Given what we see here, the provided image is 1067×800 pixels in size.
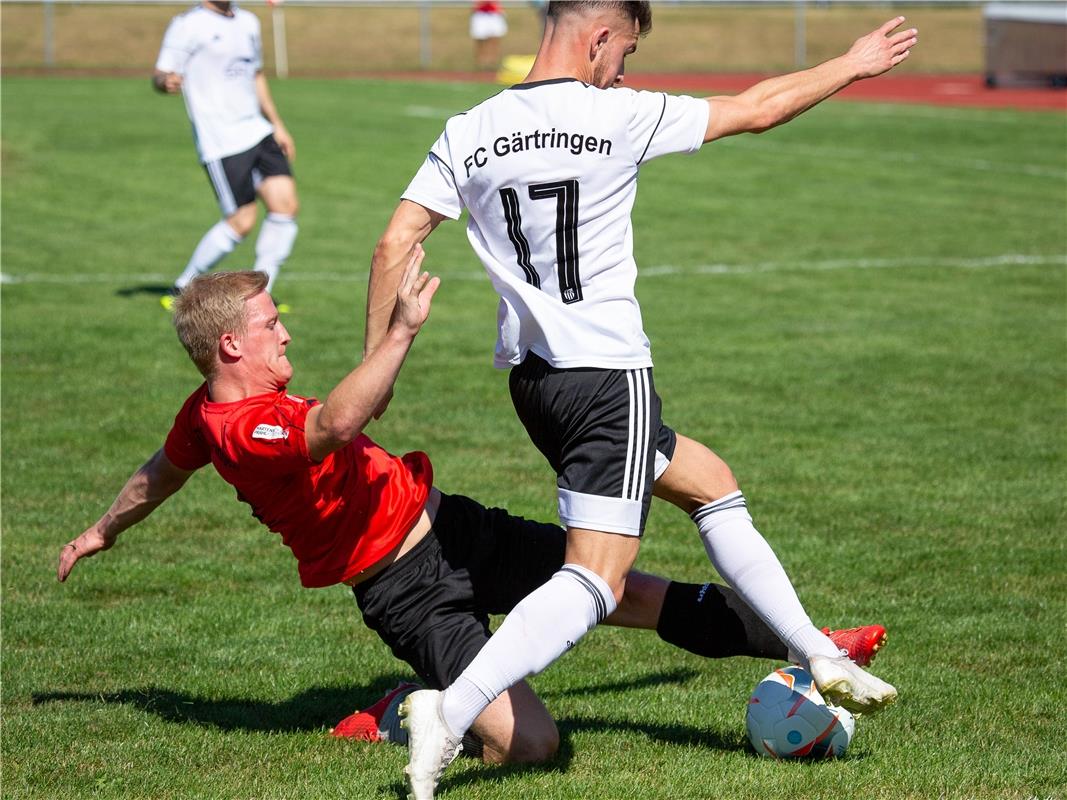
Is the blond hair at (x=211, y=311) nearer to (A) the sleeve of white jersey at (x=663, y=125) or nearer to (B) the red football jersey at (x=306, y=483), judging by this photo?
(B) the red football jersey at (x=306, y=483)

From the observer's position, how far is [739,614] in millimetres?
4688

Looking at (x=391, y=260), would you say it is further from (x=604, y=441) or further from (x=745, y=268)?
(x=745, y=268)

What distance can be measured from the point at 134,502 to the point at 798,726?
7.28 feet

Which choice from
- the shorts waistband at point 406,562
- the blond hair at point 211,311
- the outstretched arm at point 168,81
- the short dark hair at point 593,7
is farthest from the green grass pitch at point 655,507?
the short dark hair at point 593,7

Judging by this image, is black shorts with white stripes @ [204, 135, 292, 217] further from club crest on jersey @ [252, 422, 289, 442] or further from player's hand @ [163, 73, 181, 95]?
club crest on jersey @ [252, 422, 289, 442]

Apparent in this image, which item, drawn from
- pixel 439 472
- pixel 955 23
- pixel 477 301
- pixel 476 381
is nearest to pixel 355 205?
pixel 477 301

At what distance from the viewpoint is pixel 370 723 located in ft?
15.5

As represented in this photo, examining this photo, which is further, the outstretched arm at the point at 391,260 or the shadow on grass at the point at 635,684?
the shadow on grass at the point at 635,684

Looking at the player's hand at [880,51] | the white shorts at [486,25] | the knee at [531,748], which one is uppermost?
the white shorts at [486,25]

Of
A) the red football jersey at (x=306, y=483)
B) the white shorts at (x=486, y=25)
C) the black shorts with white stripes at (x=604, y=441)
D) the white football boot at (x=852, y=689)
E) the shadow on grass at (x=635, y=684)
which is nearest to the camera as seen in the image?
the white football boot at (x=852, y=689)

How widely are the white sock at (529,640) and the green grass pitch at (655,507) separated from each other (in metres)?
0.40

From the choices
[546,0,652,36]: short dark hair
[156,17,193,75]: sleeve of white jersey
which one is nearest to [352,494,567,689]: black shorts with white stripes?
[546,0,652,36]: short dark hair

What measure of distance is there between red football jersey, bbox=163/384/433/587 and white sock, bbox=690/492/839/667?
924 mm

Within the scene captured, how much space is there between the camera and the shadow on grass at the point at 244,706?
484 centimetres
